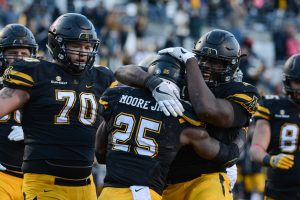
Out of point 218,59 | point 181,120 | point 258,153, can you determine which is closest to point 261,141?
point 258,153

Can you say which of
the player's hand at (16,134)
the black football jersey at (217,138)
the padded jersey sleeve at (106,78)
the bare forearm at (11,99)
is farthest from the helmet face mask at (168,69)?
the player's hand at (16,134)

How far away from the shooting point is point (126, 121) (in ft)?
16.3

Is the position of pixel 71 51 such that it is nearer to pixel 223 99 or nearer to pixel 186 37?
pixel 223 99

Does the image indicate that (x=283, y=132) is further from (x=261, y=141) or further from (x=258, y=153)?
(x=258, y=153)

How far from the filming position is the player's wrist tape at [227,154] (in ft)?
17.3

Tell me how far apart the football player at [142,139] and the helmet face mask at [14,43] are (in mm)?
1963

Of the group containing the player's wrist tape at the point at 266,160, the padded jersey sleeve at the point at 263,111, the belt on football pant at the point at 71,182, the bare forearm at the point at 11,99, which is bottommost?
the player's wrist tape at the point at 266,160

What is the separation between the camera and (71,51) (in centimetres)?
572

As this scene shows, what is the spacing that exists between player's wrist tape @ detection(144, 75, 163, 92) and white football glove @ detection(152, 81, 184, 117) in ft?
0.09

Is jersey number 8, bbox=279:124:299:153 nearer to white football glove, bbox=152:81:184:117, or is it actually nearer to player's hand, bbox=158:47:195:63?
player's hand, bbox=158:47:195:63

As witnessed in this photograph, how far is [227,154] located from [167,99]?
75 cm

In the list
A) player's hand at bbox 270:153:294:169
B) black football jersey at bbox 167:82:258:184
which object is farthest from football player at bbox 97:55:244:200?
player's hand at bbox 270:153:294:169

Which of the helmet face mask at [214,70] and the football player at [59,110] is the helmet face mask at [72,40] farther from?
the helmet face mask at [214,70]

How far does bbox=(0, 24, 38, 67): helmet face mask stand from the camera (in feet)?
22.3
